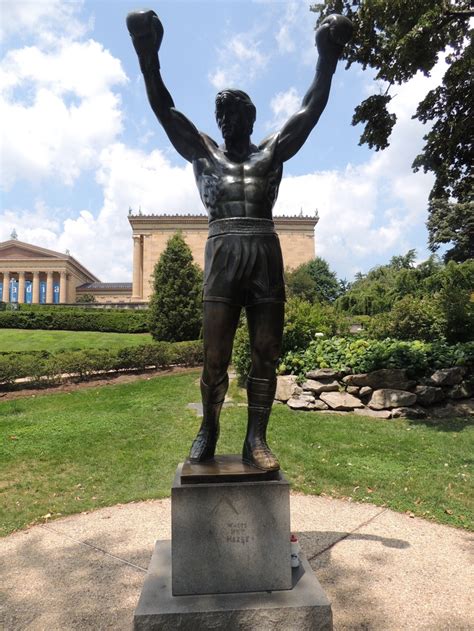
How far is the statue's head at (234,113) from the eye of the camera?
2.92 meters

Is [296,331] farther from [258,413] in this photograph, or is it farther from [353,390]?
[258,413]

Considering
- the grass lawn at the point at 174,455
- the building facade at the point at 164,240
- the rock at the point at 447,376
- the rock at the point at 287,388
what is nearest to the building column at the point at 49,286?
the building facade at the point at 164,240

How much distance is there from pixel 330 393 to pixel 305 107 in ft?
23.9

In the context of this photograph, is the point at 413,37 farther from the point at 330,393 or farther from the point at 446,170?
the point at 330,393

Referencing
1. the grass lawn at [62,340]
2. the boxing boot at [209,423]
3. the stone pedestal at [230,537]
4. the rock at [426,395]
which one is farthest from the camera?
the grass lawn at [62,340]

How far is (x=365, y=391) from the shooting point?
9.41m

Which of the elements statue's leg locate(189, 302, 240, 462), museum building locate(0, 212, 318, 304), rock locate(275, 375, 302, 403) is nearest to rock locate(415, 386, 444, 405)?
rock locate(275, 375, 302, 403)

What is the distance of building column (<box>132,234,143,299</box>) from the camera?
55.1 m

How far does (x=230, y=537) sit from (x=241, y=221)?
199 centimetres

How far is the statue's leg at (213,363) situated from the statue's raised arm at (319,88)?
1201mm

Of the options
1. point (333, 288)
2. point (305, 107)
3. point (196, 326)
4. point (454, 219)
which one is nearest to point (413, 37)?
point (305, 107)

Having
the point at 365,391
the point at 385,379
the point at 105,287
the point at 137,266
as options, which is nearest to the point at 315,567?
the point at 365,391

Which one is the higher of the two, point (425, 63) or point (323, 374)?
point (425, 63)

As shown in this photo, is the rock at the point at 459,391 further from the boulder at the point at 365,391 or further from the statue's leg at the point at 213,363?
the statue's leg at the point at 213,363
